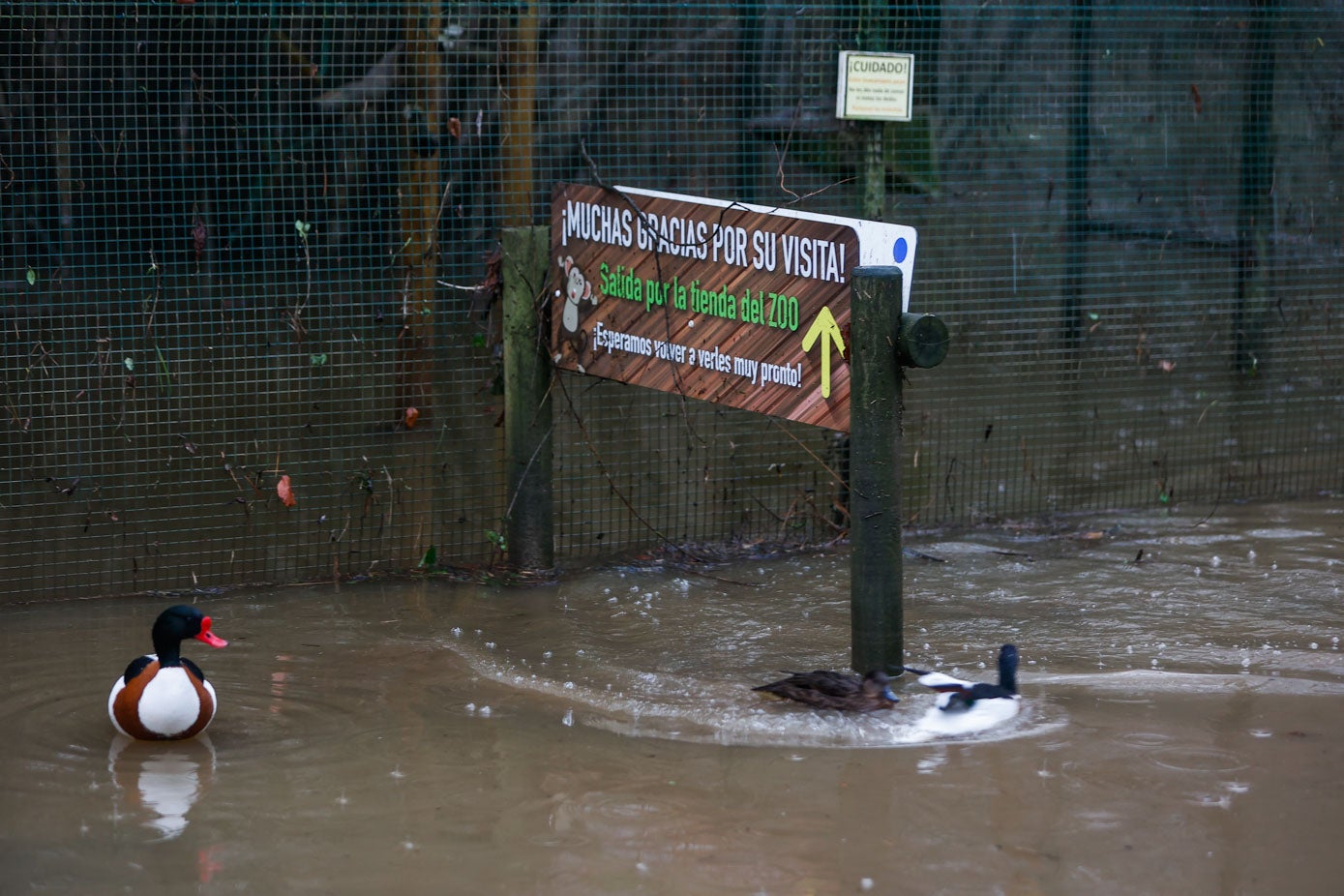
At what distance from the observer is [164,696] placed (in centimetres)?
455

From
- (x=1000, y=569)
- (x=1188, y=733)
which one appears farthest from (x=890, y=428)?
(x=1000, y=569)

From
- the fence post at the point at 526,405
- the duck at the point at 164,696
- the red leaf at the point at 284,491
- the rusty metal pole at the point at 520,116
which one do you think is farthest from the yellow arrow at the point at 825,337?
the red leaf at the point at 284,491

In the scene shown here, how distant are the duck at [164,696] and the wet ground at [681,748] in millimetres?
76

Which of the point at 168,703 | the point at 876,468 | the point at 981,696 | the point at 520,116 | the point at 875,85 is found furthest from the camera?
the point at 520,116

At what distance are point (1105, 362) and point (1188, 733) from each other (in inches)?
223

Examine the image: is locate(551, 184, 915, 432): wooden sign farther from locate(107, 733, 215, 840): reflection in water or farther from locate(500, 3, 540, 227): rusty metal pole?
locate(107, 733, 215, 840): reflection in water

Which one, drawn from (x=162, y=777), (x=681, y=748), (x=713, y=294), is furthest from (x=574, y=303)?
(x=162, y=777)

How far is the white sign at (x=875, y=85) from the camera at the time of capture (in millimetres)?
7309

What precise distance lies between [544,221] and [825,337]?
4.06m

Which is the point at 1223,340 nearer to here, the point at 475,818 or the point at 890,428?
the point at 890,428

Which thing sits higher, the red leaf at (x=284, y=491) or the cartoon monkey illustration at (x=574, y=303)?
the cartoon monkey illustration at (x=574, y=303)

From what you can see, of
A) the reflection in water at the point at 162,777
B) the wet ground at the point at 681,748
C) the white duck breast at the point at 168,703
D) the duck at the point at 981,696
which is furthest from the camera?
the duck at the point at 981,696

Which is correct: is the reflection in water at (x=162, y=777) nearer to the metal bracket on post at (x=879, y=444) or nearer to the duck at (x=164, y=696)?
the duck at (x=164, y=696)

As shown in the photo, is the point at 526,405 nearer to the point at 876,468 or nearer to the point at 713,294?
the point at 713,294
